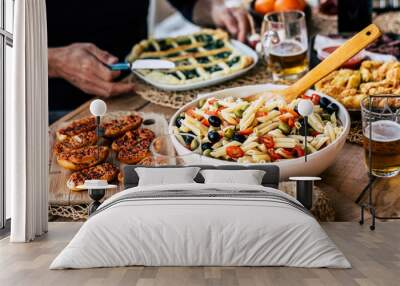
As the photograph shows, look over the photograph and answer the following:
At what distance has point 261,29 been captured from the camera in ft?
20.2

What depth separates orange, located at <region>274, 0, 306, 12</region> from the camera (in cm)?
622

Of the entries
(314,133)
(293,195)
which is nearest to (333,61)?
(314,133)

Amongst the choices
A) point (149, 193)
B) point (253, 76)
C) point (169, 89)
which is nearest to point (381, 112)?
point (253, 76)

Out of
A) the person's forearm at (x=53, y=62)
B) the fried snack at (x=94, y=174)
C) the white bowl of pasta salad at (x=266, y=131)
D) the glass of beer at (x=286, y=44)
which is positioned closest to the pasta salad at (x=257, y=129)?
the white bowl of pasta salad at (x=266, y=131)

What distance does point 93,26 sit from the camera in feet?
20.5

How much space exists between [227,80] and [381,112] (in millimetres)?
1413

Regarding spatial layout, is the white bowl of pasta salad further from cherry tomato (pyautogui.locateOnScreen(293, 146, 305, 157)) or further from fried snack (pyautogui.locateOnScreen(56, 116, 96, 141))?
fried snack (pyautogui.locateOnScreen(56, 116, 96, 141))

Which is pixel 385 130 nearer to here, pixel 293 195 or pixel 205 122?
pixel 293 195

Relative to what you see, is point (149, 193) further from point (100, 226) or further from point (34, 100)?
point (34, 100)

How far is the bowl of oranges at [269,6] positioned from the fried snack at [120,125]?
4.87 ft

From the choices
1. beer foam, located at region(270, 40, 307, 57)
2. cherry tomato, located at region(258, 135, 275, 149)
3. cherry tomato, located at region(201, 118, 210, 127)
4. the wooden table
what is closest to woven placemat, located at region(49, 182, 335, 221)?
the wooden table

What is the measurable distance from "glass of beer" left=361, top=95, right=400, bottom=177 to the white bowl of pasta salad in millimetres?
191

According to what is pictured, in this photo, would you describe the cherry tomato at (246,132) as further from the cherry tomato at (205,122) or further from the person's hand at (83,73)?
the person's hand at (83,73)

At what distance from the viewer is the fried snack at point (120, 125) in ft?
19.0
